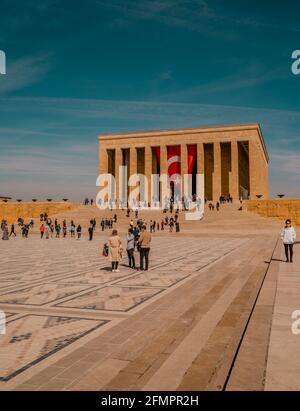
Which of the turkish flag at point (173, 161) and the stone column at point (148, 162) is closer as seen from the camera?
the turkish flag at point (173, 161)

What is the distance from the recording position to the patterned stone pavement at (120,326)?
10.8 feet

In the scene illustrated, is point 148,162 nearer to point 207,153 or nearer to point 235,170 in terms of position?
point 207,153

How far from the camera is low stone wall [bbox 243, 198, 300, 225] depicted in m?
42.8

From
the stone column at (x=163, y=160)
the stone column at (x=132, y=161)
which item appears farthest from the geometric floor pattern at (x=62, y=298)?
the stone column at (x=132, y=161)

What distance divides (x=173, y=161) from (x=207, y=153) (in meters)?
5.83

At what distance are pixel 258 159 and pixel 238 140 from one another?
4314 mm

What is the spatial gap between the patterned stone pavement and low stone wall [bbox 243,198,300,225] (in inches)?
1387

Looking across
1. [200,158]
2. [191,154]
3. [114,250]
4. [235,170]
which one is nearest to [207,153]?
[191,154]

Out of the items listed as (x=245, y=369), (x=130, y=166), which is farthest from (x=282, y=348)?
(x=130, y=166)

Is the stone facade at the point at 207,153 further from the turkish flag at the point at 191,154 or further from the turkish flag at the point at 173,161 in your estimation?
the turkish flag at the point at 173,161

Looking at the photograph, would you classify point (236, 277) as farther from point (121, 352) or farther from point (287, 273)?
point (121, 352)

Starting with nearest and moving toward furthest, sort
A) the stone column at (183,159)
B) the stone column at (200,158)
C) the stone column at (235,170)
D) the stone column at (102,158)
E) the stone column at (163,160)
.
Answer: the stone column at (235,170), the stone column at (200,158), the stone column at (183,159), the stone column at (163,160), the stone column at (102,158)

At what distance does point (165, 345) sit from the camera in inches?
161

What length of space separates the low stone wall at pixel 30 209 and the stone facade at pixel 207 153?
8.04 m
